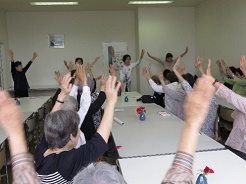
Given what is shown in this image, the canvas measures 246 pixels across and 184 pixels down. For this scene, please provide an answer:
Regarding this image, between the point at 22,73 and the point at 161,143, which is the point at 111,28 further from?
the point at 161,143

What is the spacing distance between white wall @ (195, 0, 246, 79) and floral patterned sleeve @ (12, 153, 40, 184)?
254 inches

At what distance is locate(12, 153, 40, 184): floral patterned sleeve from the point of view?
86cm

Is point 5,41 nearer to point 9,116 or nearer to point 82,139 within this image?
point 82,139

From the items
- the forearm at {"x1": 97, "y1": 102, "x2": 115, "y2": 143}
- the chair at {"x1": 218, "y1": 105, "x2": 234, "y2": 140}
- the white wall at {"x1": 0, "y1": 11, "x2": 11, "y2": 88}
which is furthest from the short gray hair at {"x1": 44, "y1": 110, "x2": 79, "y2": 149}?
the white wall at {"x1": 0, "y1": 11, "x2": 11, "y2": 88}

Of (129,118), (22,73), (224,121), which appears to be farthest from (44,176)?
(22,73)

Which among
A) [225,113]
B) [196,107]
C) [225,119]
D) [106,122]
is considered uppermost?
[196,107]

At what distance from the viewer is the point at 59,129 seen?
1.74 meters

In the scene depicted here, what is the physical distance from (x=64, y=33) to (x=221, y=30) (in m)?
4.74

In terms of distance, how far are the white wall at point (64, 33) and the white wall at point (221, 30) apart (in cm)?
213

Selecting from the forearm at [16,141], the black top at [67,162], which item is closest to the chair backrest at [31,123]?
the black top at [67,162]

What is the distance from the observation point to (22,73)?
7.55 m

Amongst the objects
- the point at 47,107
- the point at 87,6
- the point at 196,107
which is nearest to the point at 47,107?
the point at 47,107

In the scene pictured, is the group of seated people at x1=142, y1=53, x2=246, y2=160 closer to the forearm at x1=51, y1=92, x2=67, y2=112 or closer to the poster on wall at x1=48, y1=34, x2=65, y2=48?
the forearm at x1=51, y1=92, x2=67, y2=112

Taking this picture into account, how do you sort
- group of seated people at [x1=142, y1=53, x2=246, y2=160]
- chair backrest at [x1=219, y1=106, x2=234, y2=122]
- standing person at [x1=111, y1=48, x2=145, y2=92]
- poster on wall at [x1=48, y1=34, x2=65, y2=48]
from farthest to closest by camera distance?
poster on wall at [x1=48, y1=34, x2=65, y2=48] < standing person at [x1=111, y1=48, x2=145, y2=92] < chair backrest at [x1=219, y1=106, x2=234, y2=122] < group of seated people at [x1=142, y1=53, x2=246, y2=160]
